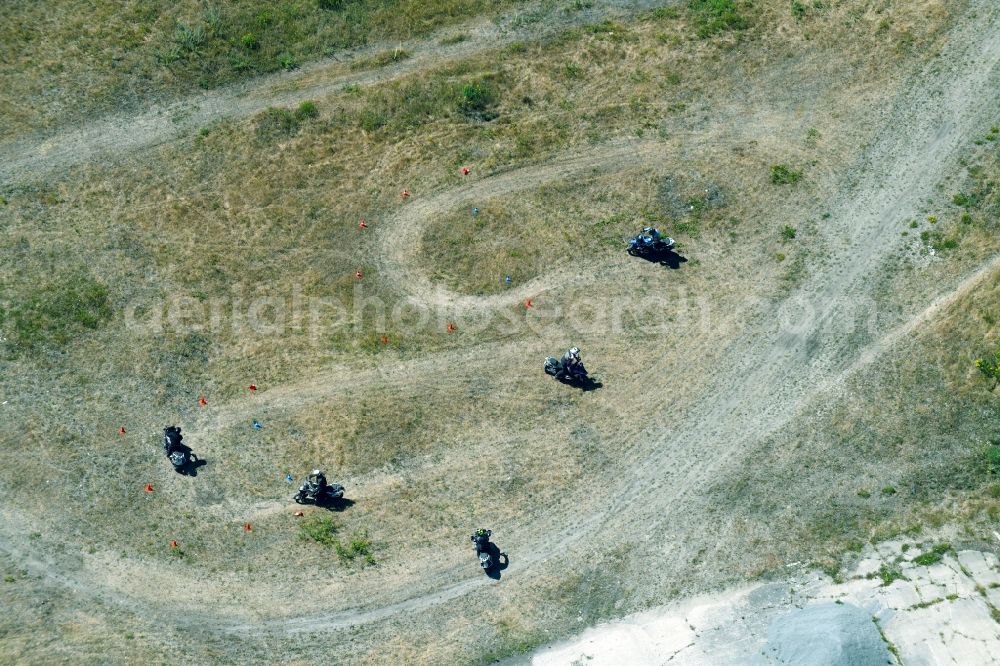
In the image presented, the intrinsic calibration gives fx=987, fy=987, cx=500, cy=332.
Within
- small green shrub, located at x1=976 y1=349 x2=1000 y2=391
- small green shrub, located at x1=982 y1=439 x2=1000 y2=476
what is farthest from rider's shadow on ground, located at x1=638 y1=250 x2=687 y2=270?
small green shrub, located at x1=982 y1=439 x2=1000 y2=476

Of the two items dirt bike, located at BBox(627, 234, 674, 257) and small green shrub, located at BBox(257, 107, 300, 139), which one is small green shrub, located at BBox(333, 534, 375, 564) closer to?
dirt bike, located at BBox(627, 234, 674, 257)

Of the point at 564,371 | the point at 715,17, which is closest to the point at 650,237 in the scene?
the point at 564,371

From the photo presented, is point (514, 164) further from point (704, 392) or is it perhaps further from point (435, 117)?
point (704, 392)

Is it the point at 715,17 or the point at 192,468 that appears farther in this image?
the point at 715,17

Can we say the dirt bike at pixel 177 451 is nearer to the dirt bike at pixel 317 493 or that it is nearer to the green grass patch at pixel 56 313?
the dirt bike at pixel 317 493

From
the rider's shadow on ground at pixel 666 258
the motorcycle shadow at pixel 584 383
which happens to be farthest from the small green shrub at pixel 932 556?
the rider's shadow on ground at pixel 666 258

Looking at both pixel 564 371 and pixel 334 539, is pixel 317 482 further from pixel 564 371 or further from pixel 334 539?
pixel 564 371

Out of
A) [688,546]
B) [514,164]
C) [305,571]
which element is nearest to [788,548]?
[688,546]

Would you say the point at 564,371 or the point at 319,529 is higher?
the point at 564,371
